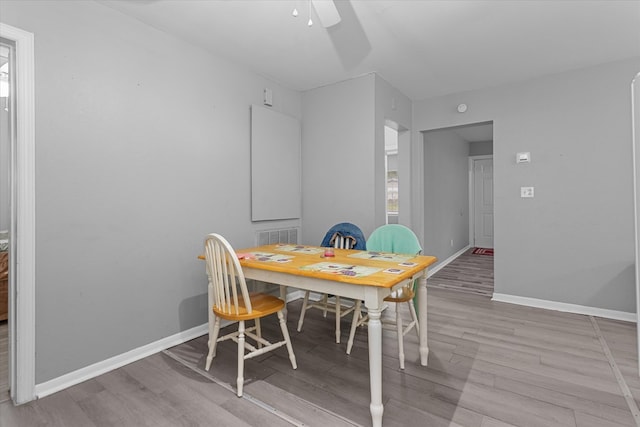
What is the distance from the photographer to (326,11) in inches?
72.4

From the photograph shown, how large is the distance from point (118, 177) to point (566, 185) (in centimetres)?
402

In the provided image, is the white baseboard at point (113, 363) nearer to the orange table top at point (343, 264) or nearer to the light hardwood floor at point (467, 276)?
the orange table top at point (343, 264)

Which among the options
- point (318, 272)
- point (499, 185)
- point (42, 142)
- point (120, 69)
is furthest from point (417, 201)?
point (42, 142)

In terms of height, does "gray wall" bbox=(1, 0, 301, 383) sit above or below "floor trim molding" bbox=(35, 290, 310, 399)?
above

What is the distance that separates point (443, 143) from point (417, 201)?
1616 mm

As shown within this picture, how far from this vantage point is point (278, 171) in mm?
3484

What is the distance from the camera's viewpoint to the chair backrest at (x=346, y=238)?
2910mm

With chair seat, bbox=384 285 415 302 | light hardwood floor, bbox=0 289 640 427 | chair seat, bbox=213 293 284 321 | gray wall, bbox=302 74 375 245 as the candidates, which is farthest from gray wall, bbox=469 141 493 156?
chair seat, bbox=213 293 284 321

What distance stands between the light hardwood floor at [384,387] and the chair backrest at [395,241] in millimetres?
726

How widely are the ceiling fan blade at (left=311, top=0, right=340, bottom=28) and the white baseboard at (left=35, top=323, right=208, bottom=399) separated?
2.51 m

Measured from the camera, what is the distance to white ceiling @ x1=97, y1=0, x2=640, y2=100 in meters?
2.20

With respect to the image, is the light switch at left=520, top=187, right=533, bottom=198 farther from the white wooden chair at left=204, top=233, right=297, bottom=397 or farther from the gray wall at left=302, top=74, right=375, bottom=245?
the white wooden chair at left=204, top=233, right=297, bottom=397

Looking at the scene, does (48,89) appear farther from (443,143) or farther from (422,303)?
(443,143)

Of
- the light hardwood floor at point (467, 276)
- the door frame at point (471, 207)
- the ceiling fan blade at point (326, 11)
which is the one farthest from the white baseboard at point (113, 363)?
the door frame at point (471, 207)
